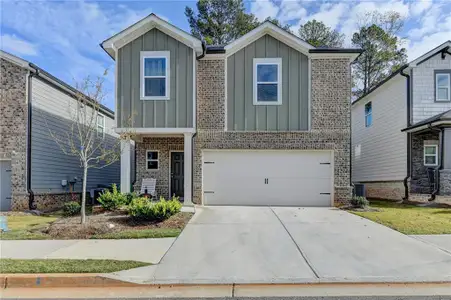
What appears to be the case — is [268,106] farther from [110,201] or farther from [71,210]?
[71,210]

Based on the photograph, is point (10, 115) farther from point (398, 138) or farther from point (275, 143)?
point (398, 138)

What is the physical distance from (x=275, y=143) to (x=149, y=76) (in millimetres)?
5213

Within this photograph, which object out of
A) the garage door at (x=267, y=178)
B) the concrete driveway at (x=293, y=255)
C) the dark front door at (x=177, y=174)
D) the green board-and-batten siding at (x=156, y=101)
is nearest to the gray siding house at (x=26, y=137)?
the green board-and-batten siding at (x=156, y=101)

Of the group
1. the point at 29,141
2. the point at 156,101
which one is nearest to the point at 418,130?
the point at 156,101

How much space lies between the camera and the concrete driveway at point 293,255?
18.1 ft

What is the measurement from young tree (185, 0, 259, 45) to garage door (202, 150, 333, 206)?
54.0 ft

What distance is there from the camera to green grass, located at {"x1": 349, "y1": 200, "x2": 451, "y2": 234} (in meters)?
8.72

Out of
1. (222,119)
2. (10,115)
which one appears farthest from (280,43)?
(10,115)

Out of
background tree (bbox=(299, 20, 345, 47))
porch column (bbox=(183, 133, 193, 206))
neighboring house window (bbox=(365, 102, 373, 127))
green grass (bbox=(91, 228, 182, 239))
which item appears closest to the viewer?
green grass (bbox=(91, 228, 182, 239))

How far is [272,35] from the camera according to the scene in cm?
1337

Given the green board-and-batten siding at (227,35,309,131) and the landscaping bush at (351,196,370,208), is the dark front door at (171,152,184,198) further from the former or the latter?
the landscaping bush at (351,196,370,208)

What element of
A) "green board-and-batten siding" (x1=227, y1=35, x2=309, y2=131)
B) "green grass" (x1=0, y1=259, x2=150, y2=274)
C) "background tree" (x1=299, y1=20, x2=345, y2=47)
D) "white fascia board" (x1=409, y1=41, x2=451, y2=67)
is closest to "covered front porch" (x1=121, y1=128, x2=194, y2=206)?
"green board-and-batten siding" (x1=227, y1=35, x2=309, y2=131)

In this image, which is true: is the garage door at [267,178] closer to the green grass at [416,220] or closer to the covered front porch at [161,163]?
the covered front porch at [161,163]

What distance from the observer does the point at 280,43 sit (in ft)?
44.0
